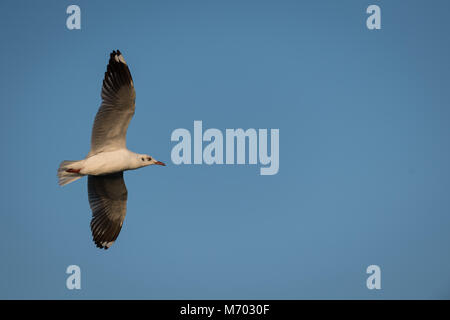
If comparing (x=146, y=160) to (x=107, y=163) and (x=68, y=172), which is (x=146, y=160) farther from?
(x=68, y=172)

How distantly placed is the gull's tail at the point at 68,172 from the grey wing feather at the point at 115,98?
1.42 ft

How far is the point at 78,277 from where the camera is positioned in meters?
10.4

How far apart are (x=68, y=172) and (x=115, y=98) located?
1045mm

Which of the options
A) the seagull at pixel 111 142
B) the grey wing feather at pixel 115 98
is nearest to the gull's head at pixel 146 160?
the seagull at pixel 111 142

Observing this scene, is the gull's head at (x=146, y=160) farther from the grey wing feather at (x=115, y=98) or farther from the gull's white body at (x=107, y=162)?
the grey wing feather at (x=115, y=98)

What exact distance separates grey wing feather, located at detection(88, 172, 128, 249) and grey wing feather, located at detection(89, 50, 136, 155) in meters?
0.90

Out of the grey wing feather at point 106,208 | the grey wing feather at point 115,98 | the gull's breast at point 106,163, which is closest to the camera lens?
the grey wing feather at point 115,98

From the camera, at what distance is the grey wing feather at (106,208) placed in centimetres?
905

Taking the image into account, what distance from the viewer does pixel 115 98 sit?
825cm

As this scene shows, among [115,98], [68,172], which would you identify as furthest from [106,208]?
[115,98]

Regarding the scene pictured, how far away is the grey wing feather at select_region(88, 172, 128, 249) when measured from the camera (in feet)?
29.7

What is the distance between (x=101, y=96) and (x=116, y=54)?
1.69 ft

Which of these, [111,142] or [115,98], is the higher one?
[115,98]
